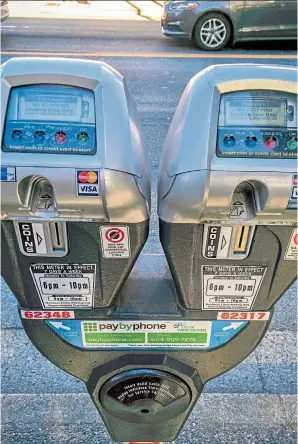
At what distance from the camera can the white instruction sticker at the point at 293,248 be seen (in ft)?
4.17

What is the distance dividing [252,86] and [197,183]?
0.25m

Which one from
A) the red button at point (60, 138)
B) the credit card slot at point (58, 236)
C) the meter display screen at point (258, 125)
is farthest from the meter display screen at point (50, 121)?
the meter display screen at point (258, 125)

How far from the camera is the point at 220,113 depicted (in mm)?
1186

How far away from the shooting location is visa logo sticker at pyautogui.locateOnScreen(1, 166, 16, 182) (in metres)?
1.14

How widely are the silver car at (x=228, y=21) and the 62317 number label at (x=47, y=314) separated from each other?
6746 mm

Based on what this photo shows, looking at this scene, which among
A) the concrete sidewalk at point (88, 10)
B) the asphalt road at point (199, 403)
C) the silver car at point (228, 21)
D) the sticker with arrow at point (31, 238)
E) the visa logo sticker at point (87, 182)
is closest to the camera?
the visa logo sticker at point (87, 182)

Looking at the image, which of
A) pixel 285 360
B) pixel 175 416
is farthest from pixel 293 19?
pixel 175 416

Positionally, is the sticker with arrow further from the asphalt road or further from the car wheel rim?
the car wheel rim

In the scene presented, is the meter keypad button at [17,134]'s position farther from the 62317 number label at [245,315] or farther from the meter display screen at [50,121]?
the 62317 number label at [245,315]

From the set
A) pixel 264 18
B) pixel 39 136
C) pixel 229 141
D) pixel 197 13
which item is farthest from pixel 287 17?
pixel 39 136

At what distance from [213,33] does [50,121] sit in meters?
7.05

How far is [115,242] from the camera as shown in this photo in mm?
1259

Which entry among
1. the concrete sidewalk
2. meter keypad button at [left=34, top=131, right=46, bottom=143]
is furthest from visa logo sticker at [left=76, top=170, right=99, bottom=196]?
the concrete sidewalk

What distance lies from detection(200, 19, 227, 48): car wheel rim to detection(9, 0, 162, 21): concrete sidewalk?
8.63ft
